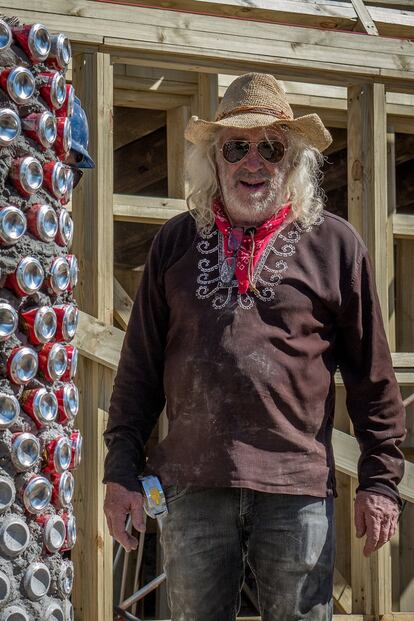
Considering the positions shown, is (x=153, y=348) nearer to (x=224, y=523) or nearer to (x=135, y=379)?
(x=135, y=379)

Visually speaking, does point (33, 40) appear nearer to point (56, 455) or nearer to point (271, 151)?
point (271, 151)

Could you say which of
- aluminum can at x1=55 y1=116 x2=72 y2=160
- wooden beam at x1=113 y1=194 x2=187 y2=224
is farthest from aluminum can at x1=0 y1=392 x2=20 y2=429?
wooden beam at x1=113 y1=194 x2=187 y2=224

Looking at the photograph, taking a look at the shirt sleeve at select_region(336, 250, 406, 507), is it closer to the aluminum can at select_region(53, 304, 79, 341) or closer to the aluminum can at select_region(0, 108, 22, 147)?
the aluminum can at select_region(53, 304, 79, 341)

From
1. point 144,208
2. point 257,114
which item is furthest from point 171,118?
point 257,114

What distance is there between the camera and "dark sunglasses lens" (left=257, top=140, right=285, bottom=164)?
10.2 feet

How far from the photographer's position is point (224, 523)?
287 centimetres

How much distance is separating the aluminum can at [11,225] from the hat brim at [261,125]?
2.53 feet

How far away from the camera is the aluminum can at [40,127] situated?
2.64m

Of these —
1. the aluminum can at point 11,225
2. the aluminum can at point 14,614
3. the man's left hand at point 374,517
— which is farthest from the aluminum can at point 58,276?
the man's left hand at point 374,517

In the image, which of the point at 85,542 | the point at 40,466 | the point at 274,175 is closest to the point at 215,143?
the point at 274,175

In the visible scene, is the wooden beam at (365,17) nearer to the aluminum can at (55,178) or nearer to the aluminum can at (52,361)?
the aluminum can at (55,178)

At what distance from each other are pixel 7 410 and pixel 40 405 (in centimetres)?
11

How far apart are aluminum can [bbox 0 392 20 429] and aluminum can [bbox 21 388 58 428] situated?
0.17 feet

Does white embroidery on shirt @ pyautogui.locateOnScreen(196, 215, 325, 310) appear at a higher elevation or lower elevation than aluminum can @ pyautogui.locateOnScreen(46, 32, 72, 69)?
lower
